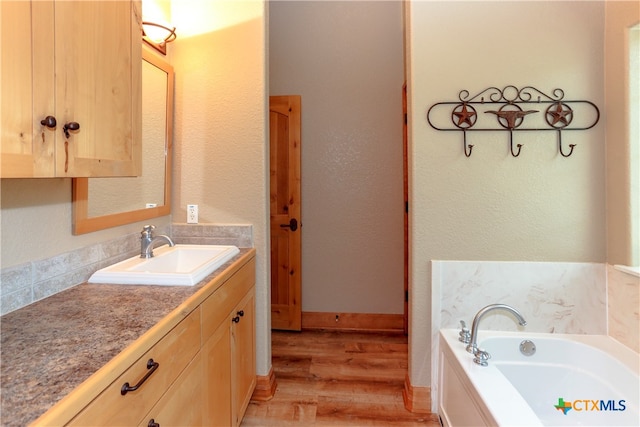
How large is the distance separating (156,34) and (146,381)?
1.78m

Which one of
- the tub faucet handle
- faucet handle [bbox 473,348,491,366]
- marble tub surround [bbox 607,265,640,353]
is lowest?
faucet handle [bbox 473,348,491,366]

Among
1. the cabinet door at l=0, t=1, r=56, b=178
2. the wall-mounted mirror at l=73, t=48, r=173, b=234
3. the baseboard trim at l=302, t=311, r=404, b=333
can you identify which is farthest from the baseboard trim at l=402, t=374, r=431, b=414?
the cabinet door at l=0, t=1, r=56, b=178

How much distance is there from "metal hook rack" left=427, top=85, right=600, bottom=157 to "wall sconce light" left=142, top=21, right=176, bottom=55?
4.99 ft

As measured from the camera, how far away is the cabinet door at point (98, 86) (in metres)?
0.92

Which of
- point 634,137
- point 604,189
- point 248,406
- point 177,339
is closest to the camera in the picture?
point 177,339

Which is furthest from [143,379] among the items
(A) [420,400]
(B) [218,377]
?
(A) [420,400]

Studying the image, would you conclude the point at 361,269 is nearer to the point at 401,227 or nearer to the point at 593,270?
the point at 401,227

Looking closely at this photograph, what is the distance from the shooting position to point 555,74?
74.4 inches

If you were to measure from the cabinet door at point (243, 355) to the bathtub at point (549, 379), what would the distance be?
106 centimetres

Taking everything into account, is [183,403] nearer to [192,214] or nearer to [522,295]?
[192,214]

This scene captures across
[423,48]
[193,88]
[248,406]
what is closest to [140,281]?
[248,406]

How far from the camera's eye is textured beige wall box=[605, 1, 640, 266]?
1704 mm

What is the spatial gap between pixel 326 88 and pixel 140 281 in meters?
2.38

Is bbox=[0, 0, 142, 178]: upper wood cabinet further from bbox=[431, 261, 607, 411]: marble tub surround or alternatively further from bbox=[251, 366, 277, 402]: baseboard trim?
bbox=[431, 261, 607, 411]: marble tub surround
